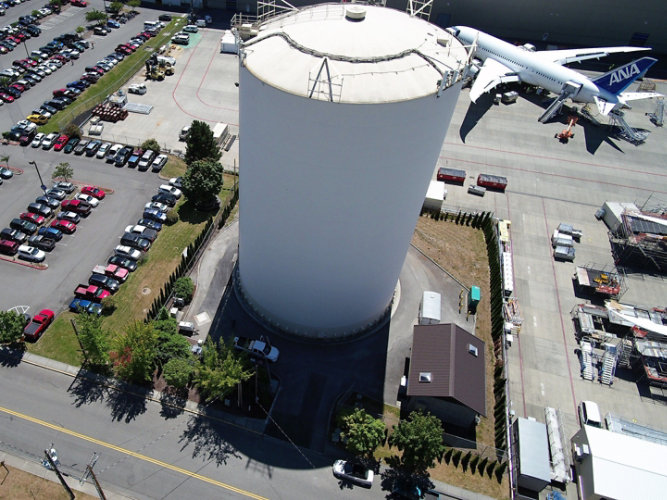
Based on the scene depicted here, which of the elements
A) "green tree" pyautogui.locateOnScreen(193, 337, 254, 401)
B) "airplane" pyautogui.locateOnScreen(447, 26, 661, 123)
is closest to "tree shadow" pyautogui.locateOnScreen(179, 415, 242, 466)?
"green tree" pyautogui.locateOnScreen(193, 337, 254, 401)

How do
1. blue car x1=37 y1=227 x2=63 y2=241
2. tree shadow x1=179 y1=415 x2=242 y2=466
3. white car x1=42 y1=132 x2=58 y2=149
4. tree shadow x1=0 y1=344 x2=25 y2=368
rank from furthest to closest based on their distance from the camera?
white car x1=42 y1=132 x2=58 y2=149 → blue car x1=37 y1=227 x2=63 y2=241 → tree shadow x1=0 y1=344 x2=25 y2=368 → tree shadow x1=179 y1=415 x2=242 y2=466

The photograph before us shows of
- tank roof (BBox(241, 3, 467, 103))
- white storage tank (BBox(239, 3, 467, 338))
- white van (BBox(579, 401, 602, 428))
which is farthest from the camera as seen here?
white van (BBox(579, 401, 602, 428))

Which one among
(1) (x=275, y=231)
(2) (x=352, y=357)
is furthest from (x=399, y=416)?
(1) (x=275, y=231)

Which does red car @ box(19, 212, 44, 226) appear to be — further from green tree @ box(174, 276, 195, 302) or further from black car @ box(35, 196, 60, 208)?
green tree @ box(174, 276, 195, 302)

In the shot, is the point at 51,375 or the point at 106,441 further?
the point at 51,375

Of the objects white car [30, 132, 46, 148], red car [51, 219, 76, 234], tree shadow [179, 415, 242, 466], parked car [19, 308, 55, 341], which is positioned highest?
white car [30, 132, 46, 148]

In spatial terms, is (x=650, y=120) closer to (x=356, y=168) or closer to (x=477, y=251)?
(x=477, y=251)
